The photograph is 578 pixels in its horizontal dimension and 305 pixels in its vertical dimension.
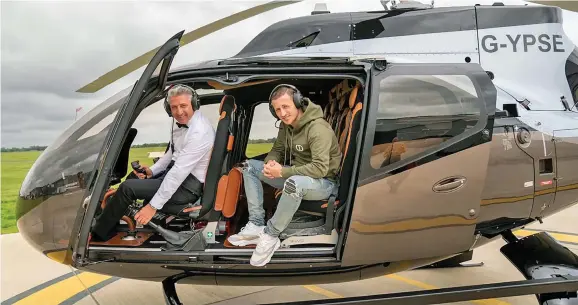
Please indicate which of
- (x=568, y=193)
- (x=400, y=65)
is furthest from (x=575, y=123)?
(x=400, y=65)

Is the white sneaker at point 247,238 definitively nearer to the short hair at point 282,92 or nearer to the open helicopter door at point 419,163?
the open helicopter door at point 419,163

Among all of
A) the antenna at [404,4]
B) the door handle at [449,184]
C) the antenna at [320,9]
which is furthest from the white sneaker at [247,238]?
the antenna at [404,4]

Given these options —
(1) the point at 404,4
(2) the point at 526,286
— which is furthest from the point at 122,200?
(2) the point at 526,286

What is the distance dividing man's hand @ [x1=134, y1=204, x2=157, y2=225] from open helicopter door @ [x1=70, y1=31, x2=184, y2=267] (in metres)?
0.33

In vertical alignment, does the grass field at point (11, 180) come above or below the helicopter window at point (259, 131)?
below

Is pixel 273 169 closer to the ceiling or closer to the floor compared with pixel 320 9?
closer to the floor

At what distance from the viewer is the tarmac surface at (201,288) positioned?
12.4 feet

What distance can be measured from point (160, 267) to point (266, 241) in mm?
672

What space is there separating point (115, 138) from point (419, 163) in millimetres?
1666

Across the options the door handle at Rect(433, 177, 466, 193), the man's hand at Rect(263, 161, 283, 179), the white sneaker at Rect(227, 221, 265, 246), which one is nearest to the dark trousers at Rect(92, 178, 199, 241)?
the white sneaker at Rect(227, 221, 265, 246)

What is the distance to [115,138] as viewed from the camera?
7.71 feet

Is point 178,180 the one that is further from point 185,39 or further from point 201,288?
point 201,288

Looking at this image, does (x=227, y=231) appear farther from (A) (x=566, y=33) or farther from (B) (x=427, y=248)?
(A) (x=566, y=33)

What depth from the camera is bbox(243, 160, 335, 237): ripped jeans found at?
2471 millimetres
